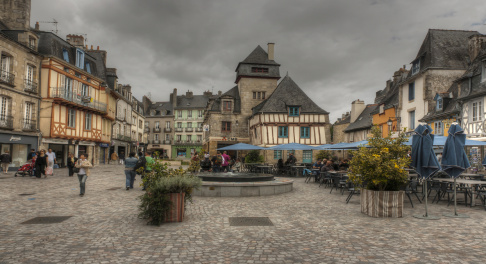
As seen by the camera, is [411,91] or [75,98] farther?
[75,98]

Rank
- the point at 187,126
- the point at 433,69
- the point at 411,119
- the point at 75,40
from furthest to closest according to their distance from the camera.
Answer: the point at 187,126 < the point at 75,40 < the point at 411,119 < the point at 433,69

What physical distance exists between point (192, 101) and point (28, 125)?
42.7m

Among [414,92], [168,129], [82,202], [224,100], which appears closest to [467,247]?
[82,202]

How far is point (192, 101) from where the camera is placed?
64438 mm

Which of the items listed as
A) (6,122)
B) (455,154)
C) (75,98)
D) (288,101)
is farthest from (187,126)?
(455,154)

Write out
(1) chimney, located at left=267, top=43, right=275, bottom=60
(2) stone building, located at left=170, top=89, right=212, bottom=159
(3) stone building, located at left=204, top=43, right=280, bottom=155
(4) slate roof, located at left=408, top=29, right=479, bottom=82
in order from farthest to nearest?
(2) stone building, located at left=170, top=89, right=212, bottom=159 → (1) chimney, located at left=267, top=43, right=275, bottom=60 → (3) stone building, located at left=204, top=43, right=280, bottom=155 → (4) slate roof, located at left=408, top=29, right=479, bottom=82

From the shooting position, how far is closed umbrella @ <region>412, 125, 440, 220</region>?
760 cm

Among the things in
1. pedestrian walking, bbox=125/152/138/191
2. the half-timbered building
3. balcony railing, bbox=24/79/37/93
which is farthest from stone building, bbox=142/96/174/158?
pedestrian walking, bbox=125/152/138/191

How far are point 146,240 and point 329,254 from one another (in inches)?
109

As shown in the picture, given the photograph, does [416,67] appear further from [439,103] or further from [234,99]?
[234,99]

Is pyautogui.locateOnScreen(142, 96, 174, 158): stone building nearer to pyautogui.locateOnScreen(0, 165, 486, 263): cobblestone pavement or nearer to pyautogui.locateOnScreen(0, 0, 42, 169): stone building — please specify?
pyautogui.locateOnScreen(0, 0, 42, 169): stone building

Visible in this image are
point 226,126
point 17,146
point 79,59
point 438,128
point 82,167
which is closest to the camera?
point 82,167

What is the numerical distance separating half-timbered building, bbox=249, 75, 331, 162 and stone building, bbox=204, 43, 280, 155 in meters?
4.37

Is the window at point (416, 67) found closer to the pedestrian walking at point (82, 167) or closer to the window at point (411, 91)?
the window at point (411, 91)
